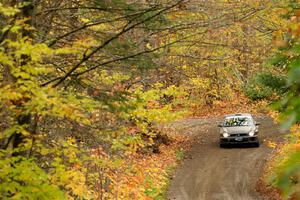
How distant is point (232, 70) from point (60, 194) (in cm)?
3188

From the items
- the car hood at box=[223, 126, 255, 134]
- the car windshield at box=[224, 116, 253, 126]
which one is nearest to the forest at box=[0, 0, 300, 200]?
the car hood at box=[223, 126, 255, 134]

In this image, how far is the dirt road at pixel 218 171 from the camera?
17094 mm

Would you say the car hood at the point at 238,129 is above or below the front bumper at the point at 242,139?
above

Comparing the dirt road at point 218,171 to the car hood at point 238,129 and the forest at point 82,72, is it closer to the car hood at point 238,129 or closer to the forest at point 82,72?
the car hood at point 238,129

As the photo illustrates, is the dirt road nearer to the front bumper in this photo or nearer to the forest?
the front bumper

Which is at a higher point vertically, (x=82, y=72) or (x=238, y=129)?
(x=82, y=72)

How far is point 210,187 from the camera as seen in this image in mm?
17984

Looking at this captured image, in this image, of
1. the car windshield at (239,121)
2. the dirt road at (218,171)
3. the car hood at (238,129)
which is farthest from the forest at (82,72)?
the car windshield at (239,121)

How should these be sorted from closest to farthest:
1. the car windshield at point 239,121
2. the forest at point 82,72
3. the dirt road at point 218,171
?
the forest at point 82,72 → the dirt road at point 218,171 → the car windshield at point 239,121

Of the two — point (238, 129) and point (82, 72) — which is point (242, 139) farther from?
point (82, 72)

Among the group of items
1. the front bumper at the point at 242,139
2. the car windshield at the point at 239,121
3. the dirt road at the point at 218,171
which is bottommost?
the dirt road at the point at 218,171

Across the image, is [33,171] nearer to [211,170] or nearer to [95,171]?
[95,171]

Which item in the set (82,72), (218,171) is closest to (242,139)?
(218,171)

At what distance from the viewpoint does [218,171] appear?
67.5 feet
